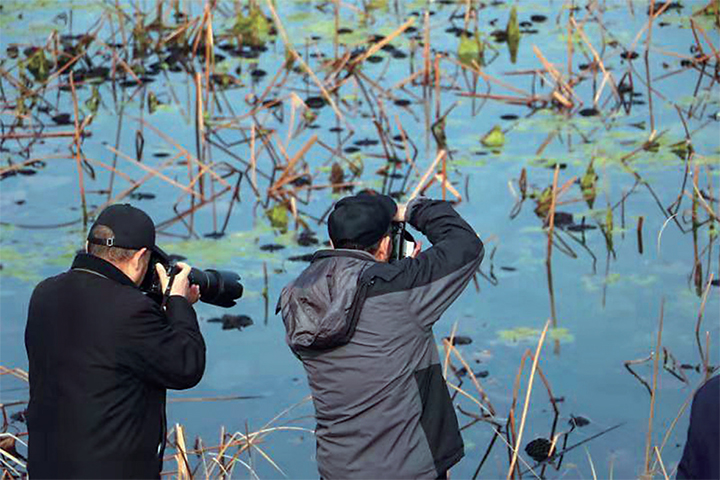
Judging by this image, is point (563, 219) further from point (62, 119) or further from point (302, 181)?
point (62, 119)

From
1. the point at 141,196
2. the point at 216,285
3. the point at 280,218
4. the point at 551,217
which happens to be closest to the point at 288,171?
the point at 280,218

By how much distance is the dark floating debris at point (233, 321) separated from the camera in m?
6.58

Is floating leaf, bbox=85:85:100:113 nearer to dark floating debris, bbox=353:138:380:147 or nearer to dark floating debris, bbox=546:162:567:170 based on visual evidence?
dark floating debris, bbox=353:138:380:147

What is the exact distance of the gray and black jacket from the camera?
11.9 feet

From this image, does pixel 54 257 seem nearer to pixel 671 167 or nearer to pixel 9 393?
pixel 9 393

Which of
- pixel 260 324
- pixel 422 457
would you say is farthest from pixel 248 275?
pixel 422 457

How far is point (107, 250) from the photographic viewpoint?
364 cm

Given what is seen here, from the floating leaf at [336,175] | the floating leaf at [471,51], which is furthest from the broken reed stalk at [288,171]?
the floating leaf at [471,51]

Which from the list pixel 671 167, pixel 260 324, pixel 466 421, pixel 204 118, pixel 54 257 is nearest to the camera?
pixel 466 421

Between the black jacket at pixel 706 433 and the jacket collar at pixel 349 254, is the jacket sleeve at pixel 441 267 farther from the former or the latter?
the black jacket at pixel 706 433

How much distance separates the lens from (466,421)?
568 centimetres

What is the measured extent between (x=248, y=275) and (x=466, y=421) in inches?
65.8

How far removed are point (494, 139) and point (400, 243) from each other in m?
4.51

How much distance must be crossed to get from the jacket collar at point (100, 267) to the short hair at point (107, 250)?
0.05 feet
